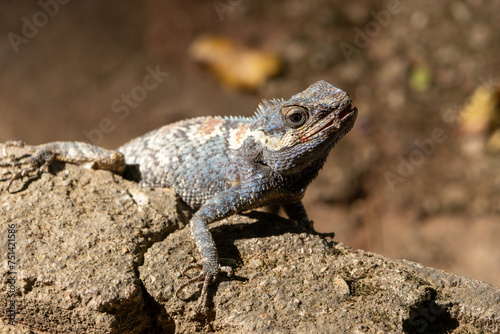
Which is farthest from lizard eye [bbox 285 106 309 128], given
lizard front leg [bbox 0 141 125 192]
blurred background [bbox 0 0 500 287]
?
blurred background [bbox 0 0 500 287]

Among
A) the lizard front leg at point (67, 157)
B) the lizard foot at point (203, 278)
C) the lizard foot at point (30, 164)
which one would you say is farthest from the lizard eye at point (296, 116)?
the lizard foot at point (30, 164)

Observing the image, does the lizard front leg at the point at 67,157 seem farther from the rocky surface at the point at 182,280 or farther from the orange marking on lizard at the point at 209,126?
the orange marking on lizard at the point at 209,126

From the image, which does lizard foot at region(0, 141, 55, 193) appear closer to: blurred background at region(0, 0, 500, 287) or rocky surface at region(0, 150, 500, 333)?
rocky surface at region(0, 150, 500, 333)

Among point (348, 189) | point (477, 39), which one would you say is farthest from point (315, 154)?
point (477, 39)

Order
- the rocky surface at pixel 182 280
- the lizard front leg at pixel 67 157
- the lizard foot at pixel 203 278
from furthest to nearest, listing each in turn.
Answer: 1. the lizard front leg at pixel 67 157
2. the lizard foot at pixel 203 278
3. the rocky surface at pixel 182 280

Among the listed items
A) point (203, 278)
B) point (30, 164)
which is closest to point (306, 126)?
point (203, 278)

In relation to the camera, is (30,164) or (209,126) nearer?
(30,164)

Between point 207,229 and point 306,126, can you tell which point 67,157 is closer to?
point 207,229
